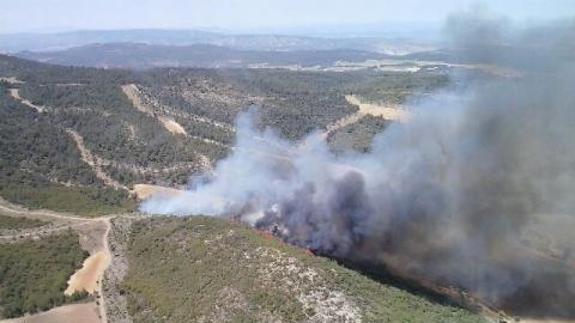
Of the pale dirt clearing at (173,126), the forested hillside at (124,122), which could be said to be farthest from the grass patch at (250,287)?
the pale dirt clearing at (173,126)

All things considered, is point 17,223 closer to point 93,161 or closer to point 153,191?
point 153,191

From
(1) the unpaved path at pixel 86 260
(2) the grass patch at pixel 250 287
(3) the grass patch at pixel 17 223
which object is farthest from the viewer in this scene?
(3) the grass patch at pixel 17 223

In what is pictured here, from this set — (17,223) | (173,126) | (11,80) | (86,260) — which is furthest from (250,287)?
(11,80)

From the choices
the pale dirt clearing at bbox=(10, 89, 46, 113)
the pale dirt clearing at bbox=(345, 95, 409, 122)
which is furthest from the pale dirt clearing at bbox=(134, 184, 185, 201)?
the pale dirt clearing at bbox=(345, 95, 409, 122)

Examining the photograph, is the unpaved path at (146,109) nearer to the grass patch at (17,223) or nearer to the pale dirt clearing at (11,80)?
the pale dirt clearing at (11,80)

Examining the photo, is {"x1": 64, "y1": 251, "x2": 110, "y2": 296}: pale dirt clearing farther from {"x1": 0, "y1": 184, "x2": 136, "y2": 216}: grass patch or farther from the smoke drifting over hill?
the smoke drifting over hill

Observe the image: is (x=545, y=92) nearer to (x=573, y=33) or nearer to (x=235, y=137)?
(x=573, y=33)
